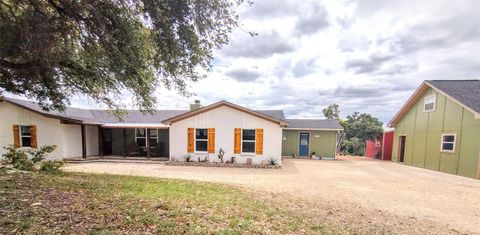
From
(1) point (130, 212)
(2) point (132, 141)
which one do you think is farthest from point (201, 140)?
(1) point (130, 212)

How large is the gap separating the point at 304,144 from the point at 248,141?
316 inches

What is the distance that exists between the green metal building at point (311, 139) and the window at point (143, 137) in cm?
1022

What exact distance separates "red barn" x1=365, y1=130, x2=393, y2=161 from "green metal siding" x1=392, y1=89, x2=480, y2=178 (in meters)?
2.46

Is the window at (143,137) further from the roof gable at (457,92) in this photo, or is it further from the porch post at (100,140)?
the roof gable at (457,92)

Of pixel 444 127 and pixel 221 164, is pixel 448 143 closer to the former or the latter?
pixel 444 127

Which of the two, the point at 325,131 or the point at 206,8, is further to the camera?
the point at 325,131

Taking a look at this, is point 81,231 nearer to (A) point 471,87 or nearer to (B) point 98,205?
(B) point 98,205

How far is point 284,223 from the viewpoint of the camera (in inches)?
178

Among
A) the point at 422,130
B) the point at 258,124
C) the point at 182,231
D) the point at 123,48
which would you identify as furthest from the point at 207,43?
the point at 422,130

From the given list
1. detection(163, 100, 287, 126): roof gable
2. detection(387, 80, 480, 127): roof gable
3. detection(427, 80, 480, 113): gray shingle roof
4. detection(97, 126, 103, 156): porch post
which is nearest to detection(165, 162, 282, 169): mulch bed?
detection(163, 100, 287, 126): roof gable

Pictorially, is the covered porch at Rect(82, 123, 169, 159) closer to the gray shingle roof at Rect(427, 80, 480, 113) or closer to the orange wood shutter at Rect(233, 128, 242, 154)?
the orange wood shutter at Rect(233, 128, 242, 154)

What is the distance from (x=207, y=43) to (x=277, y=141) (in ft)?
32.8

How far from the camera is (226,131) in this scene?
14.5 m

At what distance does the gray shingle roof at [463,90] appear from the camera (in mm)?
12936
